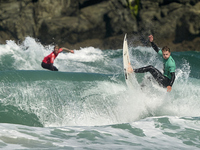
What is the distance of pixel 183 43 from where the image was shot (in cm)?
1992

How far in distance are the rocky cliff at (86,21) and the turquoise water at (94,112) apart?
12444 mm

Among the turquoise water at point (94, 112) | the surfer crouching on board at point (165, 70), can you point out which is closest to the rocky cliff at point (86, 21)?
the turquoise water at point (94, 112)

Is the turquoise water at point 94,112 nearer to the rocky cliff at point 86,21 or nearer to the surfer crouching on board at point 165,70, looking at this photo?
the surfer crouching on board at point 165,70

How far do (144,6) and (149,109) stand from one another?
A: 15.4 meters

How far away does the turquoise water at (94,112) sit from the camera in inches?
170

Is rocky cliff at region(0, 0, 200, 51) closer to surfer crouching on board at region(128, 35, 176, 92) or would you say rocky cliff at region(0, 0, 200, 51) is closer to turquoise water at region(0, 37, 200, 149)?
turquoise water at region(0, 37, 200, 149)

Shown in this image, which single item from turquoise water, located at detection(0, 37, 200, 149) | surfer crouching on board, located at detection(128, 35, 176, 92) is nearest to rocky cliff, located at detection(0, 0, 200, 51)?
turquoise water, located at detection(0, 37, 200, 149)

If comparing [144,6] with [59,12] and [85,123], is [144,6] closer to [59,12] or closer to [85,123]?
[59,12]

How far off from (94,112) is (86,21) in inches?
610

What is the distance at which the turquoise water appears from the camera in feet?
14.1

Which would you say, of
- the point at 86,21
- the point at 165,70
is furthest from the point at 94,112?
the point at 86,21

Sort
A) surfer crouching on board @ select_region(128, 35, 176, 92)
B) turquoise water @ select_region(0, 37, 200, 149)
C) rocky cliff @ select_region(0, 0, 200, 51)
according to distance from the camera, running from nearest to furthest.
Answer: turquoise water @ select_region(0, 37, 200, 149), surfer crouching on board @ select_region(128, 35, 176, 92), rocky cliff @ select_region(0, 0, 200, 51)

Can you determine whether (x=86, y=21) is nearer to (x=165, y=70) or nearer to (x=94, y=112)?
(x=165, y=70)

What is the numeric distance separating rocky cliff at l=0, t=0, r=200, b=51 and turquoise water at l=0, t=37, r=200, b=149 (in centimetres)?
1244
